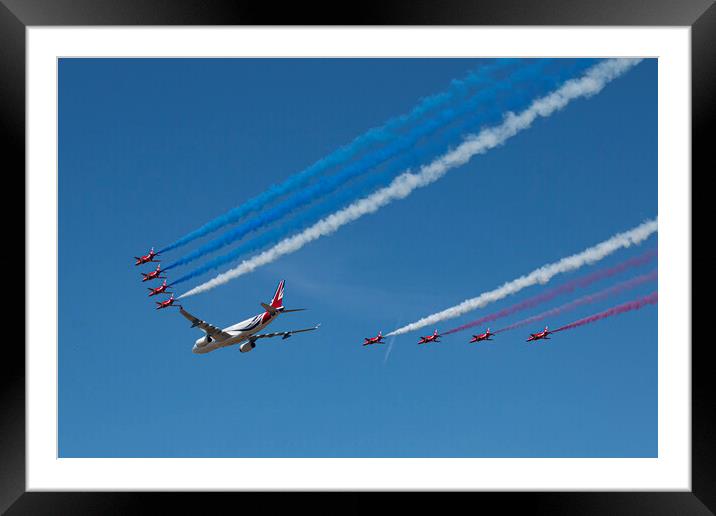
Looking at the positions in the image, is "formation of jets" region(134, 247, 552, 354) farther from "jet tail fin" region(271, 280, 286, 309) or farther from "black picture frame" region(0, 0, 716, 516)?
"black picture frame" region(0, 0, 716, 516)

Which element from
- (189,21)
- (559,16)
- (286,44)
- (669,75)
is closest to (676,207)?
(669,75)

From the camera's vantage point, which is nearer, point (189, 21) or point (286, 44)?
point (189, 21)

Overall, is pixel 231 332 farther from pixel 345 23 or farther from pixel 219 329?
pixel 345 23

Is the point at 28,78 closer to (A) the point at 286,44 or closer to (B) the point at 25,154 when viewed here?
(B) the point at 25,154

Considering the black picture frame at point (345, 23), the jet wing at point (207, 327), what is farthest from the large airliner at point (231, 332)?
the black picture frame at point (345, 23)

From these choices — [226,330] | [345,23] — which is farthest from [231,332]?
[345,23]

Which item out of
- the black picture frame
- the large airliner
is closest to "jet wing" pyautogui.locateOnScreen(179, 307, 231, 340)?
the large airliner
